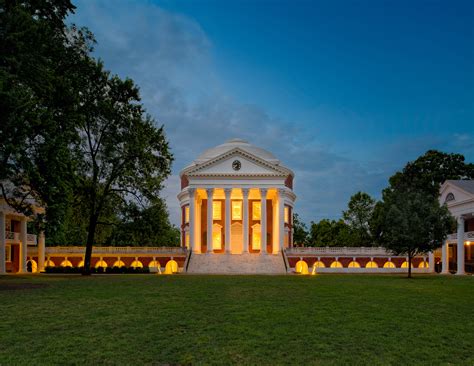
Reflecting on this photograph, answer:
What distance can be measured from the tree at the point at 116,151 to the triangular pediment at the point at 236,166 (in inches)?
887

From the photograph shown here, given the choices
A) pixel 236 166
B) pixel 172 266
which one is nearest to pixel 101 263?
pixel 172 266

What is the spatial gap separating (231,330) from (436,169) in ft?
214

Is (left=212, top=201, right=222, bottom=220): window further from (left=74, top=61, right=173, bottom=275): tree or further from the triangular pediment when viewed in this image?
(left=74, top=61, right=173, bottom=275): tree

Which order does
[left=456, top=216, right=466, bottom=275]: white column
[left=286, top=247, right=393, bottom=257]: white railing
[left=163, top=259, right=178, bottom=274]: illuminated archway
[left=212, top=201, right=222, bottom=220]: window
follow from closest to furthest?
[left=456, top=216, right=466, bottom=275]: white column, [left=163, top=259, right=178, bottom=274]: illuminated archway, [left=286, top=247, right=393, bottom=257]: white railing, [left=212, top=201, right=222, bottom=220]: window

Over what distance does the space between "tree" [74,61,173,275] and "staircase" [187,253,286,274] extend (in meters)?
16.8

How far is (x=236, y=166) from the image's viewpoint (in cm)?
6381

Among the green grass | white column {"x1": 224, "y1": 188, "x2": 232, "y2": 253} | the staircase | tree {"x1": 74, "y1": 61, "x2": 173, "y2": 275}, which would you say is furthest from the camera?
white column {"x1": 224, "y1": 188, "x2": 232, "y2": 253}

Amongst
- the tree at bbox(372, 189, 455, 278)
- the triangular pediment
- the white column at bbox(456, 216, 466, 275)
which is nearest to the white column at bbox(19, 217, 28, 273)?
the triangular pediment

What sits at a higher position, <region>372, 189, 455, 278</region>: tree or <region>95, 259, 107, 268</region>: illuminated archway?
<region>372, 189, 455, 278</region>: tree

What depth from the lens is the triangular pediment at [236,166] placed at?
63156 millimetres

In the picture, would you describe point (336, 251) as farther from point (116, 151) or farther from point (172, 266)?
point (116, 151)

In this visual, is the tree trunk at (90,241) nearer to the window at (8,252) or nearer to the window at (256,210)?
the window at (8,252)

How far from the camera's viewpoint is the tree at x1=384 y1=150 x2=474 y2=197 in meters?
69.6

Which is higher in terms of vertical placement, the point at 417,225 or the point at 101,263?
the point at 417,225
